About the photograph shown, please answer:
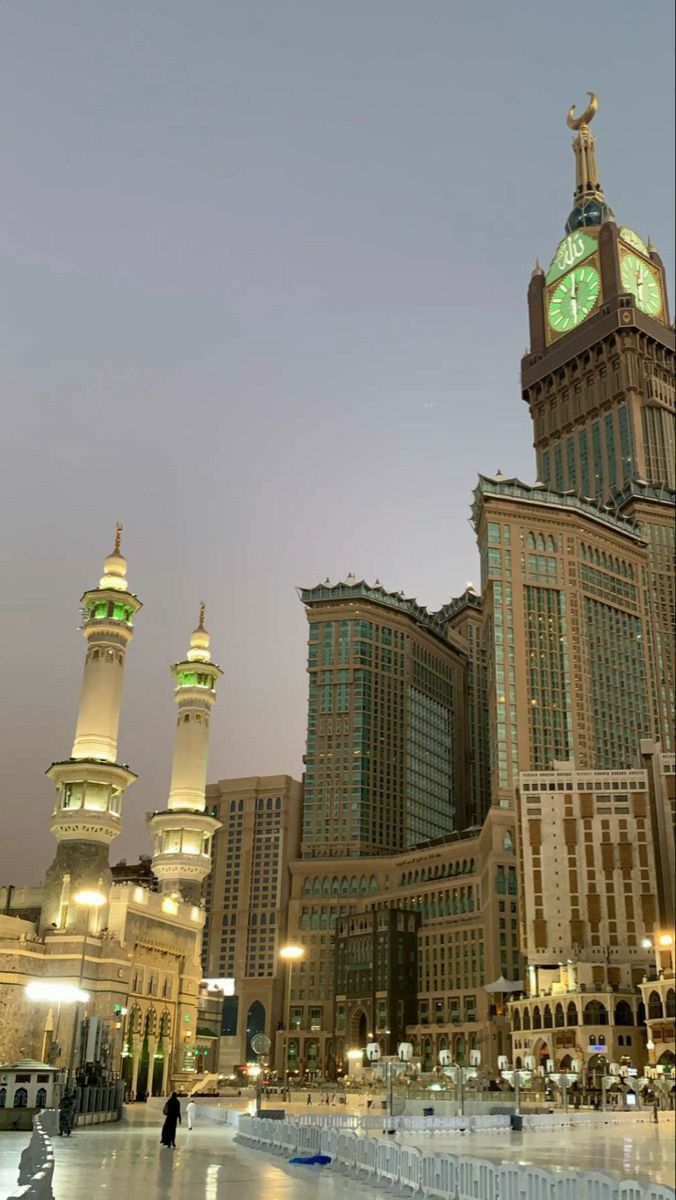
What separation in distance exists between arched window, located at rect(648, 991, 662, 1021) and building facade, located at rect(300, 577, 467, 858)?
8176 centimetres

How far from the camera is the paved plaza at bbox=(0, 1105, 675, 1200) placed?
18.8 meters

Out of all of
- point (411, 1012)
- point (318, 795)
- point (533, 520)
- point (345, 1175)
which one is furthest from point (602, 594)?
point (345, 1175)

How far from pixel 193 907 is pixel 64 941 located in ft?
76.8

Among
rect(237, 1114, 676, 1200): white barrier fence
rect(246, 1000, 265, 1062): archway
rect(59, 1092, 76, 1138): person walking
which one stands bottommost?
rect(59, 1092, 76, 1138): person walking

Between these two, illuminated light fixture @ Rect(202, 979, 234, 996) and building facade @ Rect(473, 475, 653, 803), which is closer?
building facade @ Rect(473, 475, 653, 803)

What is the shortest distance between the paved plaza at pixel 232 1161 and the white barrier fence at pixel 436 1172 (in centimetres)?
55

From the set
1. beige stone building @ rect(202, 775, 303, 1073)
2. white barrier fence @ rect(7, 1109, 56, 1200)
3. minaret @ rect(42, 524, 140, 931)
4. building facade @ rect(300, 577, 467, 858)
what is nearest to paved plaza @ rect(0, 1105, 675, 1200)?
white barrier fence @ rect(7, 1109, 56, 1200)

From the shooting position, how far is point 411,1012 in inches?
5945

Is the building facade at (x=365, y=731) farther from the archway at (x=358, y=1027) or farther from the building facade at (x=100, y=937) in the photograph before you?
the building facade at (x=100, y=937)

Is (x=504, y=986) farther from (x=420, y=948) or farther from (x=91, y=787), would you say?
(x=91, y=787)

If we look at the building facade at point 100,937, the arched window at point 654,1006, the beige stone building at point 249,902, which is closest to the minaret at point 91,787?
the building facade at point 100,937

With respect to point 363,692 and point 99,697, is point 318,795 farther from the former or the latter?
point 99,697

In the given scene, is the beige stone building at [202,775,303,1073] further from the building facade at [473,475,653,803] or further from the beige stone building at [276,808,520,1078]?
the building facade at [473,475,653,803]

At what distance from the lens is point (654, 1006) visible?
98562mm
